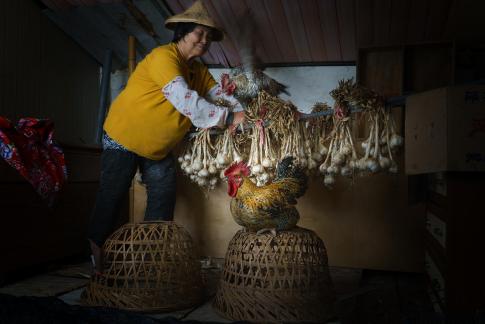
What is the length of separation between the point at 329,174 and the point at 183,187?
3.79 feet

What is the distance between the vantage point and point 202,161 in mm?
2637

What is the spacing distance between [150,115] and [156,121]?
46 millimetres

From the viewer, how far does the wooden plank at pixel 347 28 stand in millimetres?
3793

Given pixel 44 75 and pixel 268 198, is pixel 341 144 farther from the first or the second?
pixel 44 75

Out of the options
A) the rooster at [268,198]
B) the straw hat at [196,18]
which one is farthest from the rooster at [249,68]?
the rooster at [268,198]

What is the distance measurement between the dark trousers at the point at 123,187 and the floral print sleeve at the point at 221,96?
18.3 inches

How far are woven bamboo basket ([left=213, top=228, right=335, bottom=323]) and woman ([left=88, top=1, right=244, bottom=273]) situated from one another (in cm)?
71

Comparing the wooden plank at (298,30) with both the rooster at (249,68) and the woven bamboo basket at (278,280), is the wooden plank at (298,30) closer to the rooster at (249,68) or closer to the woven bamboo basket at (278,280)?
the rooster at (249,68)

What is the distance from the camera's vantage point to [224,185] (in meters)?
2.90

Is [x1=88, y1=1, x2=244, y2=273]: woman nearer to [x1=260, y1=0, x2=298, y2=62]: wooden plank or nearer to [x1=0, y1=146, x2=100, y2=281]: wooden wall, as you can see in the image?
[x1=0, y1=146, x2=100, y2=281]: wooden wall

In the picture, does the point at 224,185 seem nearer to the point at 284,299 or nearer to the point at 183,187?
the point at 183,187

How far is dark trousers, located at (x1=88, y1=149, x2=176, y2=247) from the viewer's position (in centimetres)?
232

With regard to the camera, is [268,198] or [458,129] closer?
[458,129]

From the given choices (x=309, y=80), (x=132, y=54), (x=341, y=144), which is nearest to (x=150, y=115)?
(x=341, y=144)
